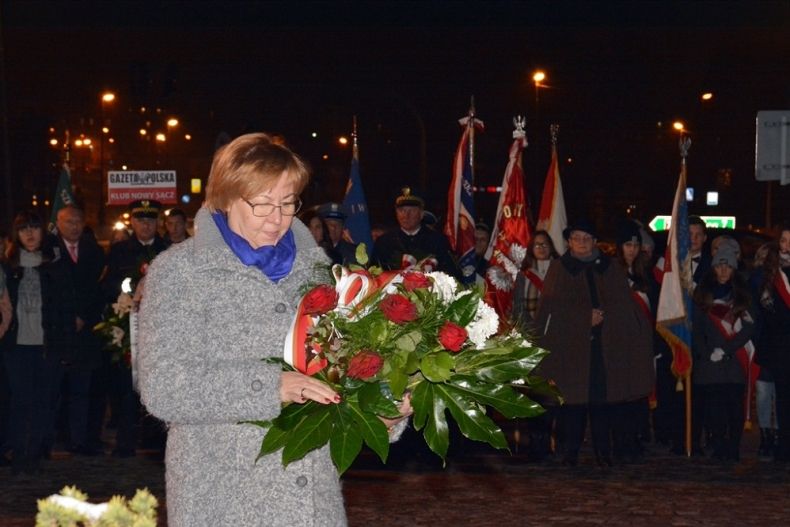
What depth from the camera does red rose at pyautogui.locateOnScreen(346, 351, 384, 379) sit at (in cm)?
334

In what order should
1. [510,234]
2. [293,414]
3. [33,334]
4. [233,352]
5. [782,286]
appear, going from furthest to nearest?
1. [510,234]
2. [782,286]
3. [33,334]
4. [233,352]
5. [293,414]

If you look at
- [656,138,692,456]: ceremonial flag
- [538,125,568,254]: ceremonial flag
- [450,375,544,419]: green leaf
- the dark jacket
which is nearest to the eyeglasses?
[450,375,544,419]: green leaf

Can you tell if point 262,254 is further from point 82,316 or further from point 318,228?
point 318,228

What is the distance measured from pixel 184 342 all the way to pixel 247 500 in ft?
1.42

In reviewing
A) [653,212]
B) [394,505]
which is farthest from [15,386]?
[653,212]

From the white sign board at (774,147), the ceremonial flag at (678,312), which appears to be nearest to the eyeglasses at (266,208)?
the ceremonial flag at (678,312)

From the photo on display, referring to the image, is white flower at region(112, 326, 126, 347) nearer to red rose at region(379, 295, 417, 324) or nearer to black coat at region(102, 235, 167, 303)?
black coat at region(102, 235, 167, 303)

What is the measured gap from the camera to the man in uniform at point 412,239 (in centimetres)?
1180

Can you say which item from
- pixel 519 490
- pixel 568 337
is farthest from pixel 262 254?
pixel 568 337

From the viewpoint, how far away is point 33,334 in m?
11.3

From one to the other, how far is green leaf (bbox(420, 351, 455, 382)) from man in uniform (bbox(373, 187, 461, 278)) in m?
8.03

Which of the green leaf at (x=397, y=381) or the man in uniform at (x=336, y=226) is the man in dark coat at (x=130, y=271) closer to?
the man in uniform at (x=336, y=226)

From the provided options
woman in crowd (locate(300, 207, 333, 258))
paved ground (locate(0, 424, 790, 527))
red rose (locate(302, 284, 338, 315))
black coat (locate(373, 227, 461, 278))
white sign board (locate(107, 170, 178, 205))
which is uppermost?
white sign board (locate(107, 170, 178, 205))

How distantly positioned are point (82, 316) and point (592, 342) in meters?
4.40
